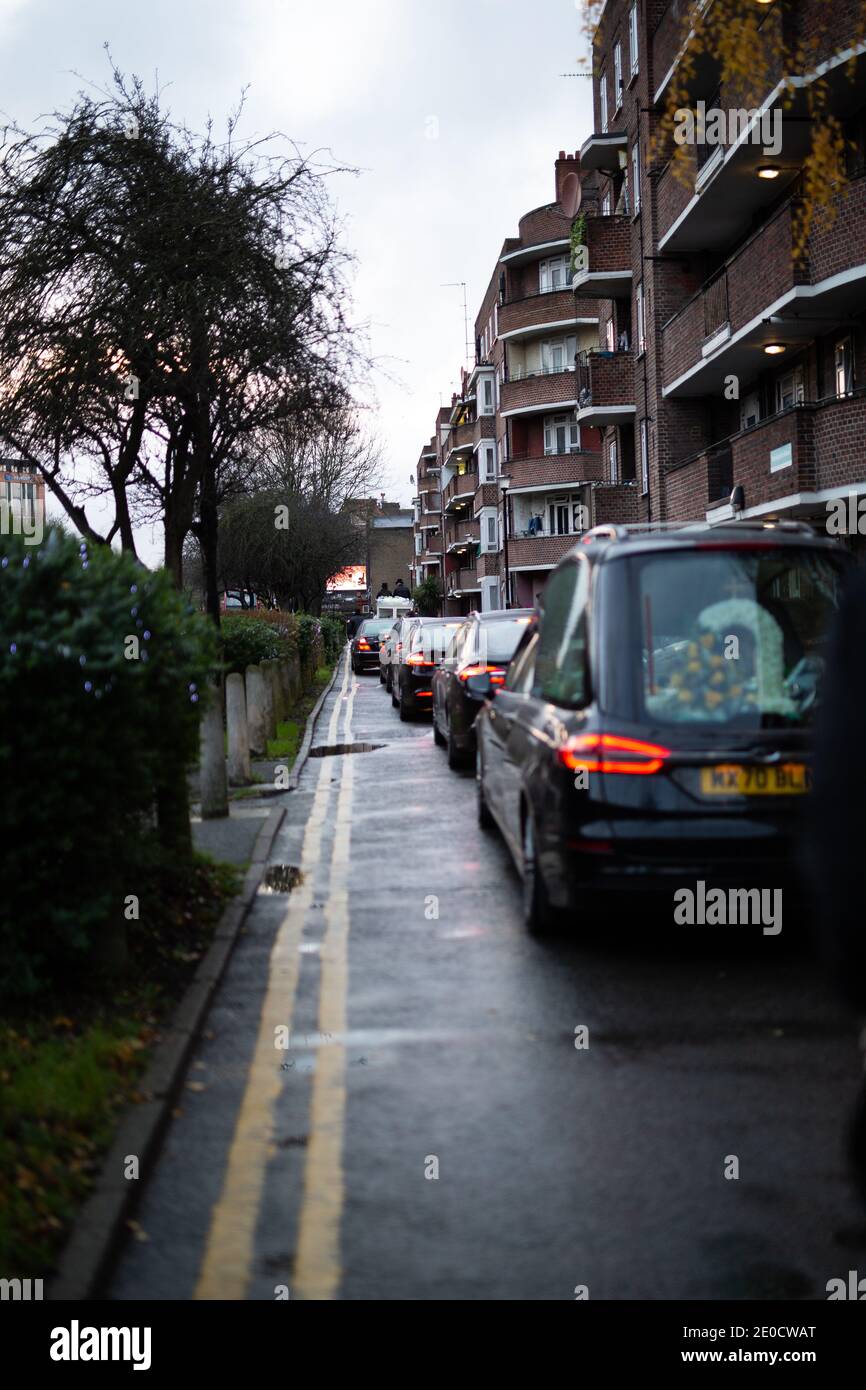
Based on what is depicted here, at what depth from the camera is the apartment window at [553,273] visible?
188ft

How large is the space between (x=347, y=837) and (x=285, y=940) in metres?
3.41

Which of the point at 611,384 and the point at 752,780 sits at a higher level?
the point at 611,384

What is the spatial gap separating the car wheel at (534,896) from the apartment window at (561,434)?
50532 millimetres

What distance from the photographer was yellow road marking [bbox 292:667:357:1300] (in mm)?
3648

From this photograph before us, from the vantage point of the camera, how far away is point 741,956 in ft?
22.5

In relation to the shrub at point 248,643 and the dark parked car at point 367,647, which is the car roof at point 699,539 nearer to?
the shrub at point 248,643

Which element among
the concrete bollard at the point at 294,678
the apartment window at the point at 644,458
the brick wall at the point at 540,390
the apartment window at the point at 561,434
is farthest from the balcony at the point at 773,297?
the apartment window at the point at 561,434

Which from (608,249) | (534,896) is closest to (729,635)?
(534,896)

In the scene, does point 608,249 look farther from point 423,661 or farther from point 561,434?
point 561,434

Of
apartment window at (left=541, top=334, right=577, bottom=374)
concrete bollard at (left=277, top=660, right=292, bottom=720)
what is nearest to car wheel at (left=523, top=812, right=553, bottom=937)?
concrete bollard at (left=277, top=660, right=292, bottom=720)

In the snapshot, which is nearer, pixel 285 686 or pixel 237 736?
pixel 237 736

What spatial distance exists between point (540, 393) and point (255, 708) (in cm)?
4197

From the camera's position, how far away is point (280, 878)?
30.4 feet
